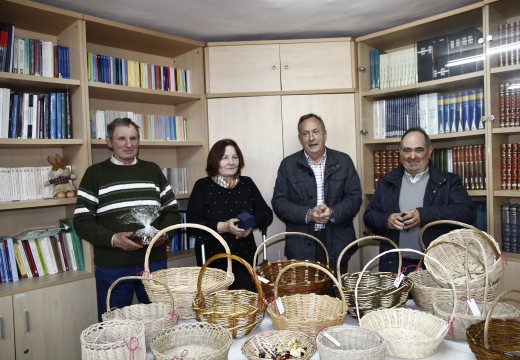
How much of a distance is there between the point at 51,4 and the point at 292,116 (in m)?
1.92

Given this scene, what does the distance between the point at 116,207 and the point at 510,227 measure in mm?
2567

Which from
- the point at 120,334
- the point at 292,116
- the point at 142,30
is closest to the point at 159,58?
the point at 142,30

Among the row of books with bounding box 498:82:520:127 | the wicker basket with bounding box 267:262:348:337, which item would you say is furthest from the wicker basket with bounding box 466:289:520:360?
the row of books with bounding box 498:82:520:127

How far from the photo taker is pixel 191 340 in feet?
4.93

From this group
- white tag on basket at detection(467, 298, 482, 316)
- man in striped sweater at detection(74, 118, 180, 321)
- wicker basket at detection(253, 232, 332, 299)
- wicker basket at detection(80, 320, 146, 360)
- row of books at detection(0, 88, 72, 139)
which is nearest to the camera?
wicker basket at detection(80, 320, 146, 360)

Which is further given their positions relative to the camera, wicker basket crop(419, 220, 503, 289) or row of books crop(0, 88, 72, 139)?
row of books crop(0, 88, 72, 139)

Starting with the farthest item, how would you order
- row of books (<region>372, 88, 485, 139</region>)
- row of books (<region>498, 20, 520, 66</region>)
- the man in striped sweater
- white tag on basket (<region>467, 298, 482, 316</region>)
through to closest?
row of books (<region>372, 88, 485, 139</region>), row of books (<region>498, 20, 520, 66</region>), the man in striped sweater, white tag on basket (<region>467, 298, 482, 316</region>)

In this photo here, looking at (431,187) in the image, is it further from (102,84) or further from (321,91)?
(102,84)

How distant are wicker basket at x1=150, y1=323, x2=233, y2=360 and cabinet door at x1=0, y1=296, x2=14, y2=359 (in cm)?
144

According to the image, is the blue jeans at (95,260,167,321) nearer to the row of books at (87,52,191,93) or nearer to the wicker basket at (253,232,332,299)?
the wicker basket at (253,232,332,299)

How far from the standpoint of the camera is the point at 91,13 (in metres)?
2.97

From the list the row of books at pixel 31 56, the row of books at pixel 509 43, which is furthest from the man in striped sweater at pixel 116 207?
the row of books at pixel 509 43

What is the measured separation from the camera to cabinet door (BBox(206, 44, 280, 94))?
11.5ft

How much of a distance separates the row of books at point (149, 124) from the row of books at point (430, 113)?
1686 millimetres
